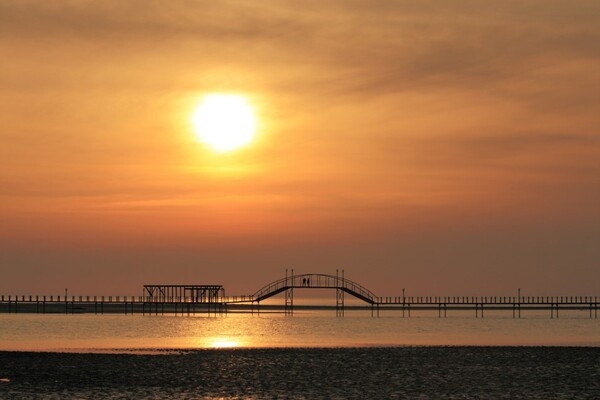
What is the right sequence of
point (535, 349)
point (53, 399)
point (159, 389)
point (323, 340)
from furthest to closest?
point (323, 340) < point (535, 349) < point (159, 389) < point (53, 399)

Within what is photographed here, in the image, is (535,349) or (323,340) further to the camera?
(323,340)

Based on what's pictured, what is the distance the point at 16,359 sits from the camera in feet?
162

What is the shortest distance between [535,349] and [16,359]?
106ft

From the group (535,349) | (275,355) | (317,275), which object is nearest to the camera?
(275,355)

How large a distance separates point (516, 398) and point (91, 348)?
37.5m

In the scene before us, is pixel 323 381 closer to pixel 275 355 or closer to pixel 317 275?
pixel 275 355

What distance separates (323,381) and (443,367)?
29.1ft

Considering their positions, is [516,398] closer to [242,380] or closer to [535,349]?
[242,380]

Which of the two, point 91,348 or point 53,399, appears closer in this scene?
point 53,399

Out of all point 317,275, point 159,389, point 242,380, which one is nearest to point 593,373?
point 242,380

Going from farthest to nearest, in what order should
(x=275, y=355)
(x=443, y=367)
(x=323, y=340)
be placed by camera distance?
(x=323, y=340) → (x=275, y=355) → (x=443, y=367)

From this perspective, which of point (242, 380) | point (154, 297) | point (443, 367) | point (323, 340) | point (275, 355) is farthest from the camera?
point (154, 297)

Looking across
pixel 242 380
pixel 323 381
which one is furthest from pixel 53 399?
pixel 323 381

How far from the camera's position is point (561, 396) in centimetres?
3466
